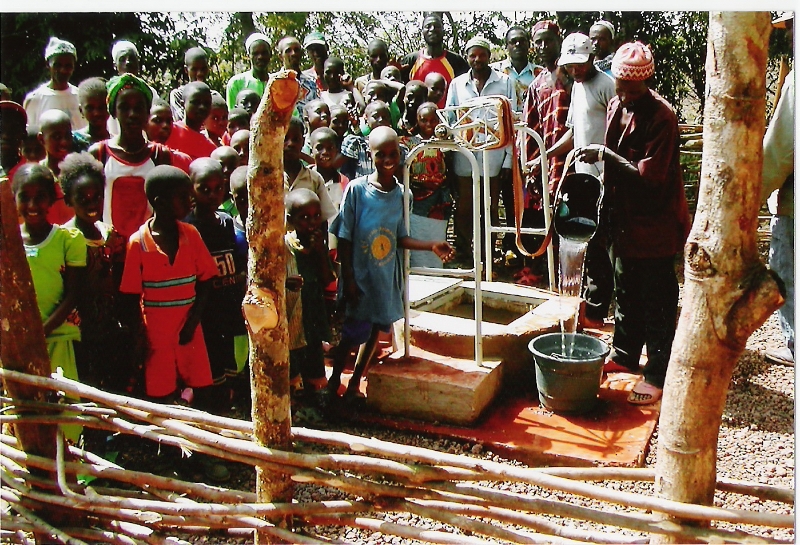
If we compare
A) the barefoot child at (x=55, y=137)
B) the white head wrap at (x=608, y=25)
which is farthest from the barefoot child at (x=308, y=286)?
the white head wrap at (x=608, y=25)

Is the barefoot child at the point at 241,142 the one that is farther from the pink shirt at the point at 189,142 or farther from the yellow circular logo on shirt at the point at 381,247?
the yellow circular logo on shirt at the point at 381,247

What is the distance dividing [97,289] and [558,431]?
2.44 meters

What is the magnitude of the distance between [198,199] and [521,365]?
2.13 m

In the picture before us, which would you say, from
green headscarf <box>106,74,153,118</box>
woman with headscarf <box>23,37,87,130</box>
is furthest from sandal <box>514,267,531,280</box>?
woman with headscarf <box>23,37,87,130</box>

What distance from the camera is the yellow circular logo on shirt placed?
405 cm

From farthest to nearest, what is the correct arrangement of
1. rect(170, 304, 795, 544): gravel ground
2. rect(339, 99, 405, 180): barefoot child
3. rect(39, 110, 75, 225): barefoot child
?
rect(339, 99, 405, 180): barefoot child, rect(39, 110, 75, 225): barefoot child, rect(170, 304, 795, 544): gravel ground

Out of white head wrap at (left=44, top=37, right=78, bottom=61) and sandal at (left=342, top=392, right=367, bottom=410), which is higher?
white head wrap at (left=44, top=37, right=78, bottom=61)

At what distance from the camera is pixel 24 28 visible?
181 inches

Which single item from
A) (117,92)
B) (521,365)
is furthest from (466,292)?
(117,92)

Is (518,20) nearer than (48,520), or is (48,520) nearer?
(48,520)

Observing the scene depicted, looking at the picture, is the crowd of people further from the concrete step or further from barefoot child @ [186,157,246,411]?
the concrete step

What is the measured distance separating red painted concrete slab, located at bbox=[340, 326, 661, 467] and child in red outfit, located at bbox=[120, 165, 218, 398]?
1.15m

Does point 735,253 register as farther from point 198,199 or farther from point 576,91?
point 576,91

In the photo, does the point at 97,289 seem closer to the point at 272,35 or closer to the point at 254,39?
the point at 254,39
